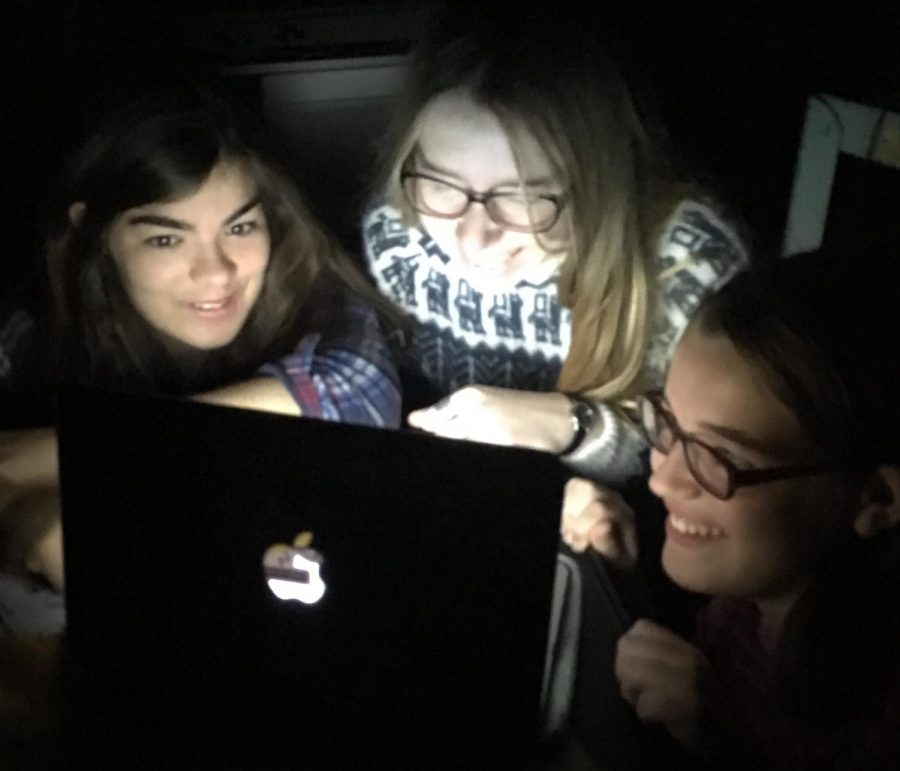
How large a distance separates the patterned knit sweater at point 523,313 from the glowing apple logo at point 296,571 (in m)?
0.38

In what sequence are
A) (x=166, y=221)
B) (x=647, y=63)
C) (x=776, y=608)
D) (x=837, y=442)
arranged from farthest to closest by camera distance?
(x=647, y=63) < (x=166, y=221) < (x=776, y=608) < (x=837, y=442)

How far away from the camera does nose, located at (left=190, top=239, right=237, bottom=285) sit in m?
1.05

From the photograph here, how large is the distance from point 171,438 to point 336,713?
24 cm

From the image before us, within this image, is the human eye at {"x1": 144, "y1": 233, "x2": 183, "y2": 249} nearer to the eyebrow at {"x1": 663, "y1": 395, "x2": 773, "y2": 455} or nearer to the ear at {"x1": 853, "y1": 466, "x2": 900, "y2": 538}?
the eyebrow at {"x1": 663, "y1": 395, "x2": 773, "y2": 455}

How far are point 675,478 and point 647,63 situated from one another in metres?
0.58

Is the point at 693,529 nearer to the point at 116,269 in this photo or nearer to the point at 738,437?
the point at 738,437

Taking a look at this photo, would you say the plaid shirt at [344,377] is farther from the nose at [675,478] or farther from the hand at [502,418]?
the nose at [675,478]

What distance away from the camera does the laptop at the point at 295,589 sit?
0.74 meters

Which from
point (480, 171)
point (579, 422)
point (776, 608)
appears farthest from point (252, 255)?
point (776, 608)

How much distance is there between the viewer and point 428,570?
0.76 metres

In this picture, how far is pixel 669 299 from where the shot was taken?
3.64ft

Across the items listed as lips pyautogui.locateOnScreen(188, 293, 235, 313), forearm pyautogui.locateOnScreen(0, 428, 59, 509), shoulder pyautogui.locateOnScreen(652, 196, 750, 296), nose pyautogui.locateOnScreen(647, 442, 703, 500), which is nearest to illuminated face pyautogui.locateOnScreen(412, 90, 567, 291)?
shoulder pyautogui.locateOnScreen(652, 196, 750, 296)

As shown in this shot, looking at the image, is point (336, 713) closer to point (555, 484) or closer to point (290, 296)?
point (555, 484)

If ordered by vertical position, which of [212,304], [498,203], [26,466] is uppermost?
[498,203]
